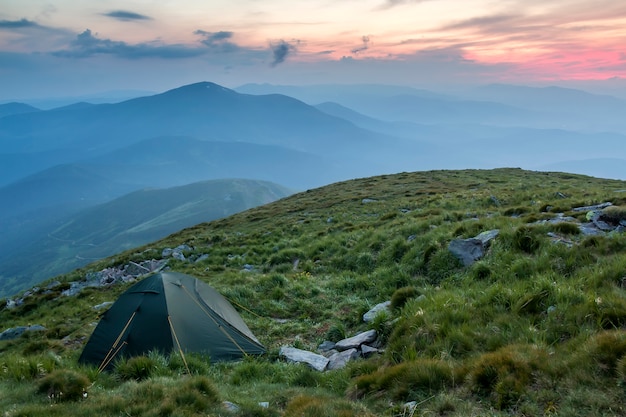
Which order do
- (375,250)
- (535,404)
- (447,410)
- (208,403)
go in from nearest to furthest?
1. (535,404)
2. (447,410)
3. (208,403)
4. (375,250)

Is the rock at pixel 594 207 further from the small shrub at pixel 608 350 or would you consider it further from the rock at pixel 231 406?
the rock at pixel 231 406

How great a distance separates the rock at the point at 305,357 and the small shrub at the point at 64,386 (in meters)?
4.64

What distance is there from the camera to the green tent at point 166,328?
1074 centimetres

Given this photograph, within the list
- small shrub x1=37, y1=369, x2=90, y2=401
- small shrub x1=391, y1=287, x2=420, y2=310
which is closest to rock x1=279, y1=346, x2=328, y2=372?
small shrub x1=391, y1=287, x2=420, y2=310

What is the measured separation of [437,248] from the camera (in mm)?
13508

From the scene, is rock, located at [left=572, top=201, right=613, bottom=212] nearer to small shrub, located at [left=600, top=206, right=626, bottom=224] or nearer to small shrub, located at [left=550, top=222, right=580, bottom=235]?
small shrub, located at [left=600, top=206, right=626, bottom=224]

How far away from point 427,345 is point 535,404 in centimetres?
255

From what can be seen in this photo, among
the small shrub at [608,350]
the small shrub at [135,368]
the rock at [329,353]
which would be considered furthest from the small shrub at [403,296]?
the small shrub at [135,368]

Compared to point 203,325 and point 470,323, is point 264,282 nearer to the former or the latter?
point 203,325

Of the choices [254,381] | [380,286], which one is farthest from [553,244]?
[254,381]

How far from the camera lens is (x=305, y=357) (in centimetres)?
977

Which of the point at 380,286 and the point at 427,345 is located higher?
the point at 427,345

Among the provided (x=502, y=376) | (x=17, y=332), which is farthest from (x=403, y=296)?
(x=17, y=332)

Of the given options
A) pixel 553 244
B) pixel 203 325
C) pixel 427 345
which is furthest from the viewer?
pixel 203 325
